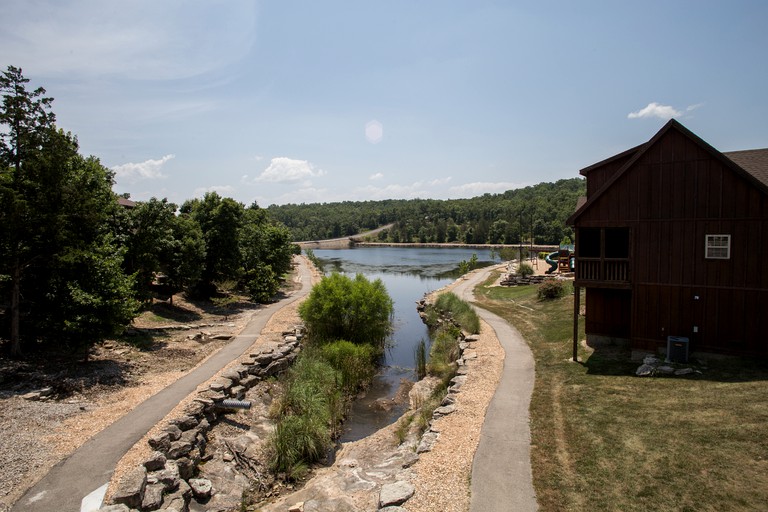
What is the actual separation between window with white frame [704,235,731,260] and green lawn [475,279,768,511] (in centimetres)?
361

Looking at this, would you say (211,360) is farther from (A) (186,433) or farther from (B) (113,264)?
(A) (186,433)

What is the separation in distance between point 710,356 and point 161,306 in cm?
2905

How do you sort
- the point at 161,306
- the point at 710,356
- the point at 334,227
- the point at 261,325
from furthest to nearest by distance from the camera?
the point at 334,227 < the point at 161,306 < the point at 261,325 < the point at 710,356

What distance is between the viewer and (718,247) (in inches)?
640

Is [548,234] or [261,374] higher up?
[548,234]

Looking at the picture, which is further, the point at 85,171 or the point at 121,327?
the point at 85,171

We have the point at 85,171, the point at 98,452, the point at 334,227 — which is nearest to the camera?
the point at 98,452

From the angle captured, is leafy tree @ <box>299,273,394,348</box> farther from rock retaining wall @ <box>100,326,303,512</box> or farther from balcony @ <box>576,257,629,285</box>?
balcony @ <box>576,257,629,285</box>

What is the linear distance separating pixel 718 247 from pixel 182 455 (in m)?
18.4

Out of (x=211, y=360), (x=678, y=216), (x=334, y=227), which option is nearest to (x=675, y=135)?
(x=678, y=216)

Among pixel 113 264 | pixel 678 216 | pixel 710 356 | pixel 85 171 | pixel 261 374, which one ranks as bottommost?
pixel 261 374

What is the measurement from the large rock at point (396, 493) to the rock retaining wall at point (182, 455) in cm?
448

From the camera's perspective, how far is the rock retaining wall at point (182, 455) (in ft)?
31.9

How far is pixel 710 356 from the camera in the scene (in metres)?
16.3
